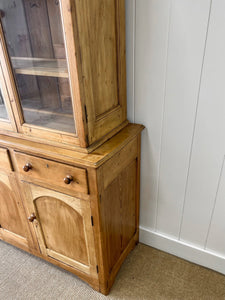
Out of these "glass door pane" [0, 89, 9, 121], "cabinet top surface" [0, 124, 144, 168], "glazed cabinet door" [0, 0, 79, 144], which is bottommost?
"cabinet top surface" [0, 124, 144, 168]

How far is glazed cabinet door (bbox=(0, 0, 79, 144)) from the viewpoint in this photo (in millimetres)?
978

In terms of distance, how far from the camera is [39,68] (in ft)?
3.59

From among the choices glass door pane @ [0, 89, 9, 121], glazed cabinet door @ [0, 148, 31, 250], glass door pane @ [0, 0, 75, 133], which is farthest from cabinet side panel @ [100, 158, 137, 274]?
glass door pane @ [0, 89, 9, 121]

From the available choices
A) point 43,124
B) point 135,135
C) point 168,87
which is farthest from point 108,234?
point 168,87

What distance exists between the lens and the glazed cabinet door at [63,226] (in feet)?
3.89

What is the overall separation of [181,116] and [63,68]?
0.61 meters

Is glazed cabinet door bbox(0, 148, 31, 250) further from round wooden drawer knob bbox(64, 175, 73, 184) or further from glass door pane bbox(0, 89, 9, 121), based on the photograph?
round wooden drawer knob bbox(64, 175, 73, 184)

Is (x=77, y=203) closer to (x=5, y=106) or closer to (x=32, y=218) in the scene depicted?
(x=32, y=218)

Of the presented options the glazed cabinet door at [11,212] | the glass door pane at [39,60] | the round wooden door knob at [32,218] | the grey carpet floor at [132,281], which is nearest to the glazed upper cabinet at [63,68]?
the glass door pane at [39,60]

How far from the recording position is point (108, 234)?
1.25m

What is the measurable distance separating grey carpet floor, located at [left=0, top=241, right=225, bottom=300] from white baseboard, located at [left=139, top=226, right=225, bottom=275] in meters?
0.03

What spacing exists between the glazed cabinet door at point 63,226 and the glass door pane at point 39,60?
351 millimetres

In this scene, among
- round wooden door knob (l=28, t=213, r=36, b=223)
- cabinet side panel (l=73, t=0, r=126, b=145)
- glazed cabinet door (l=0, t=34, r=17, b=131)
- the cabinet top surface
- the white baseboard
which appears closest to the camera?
cabinet side panel (l=73, t=0, r=126, b=145)

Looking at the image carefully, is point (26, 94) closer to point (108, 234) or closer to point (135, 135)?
point (135, 135)
